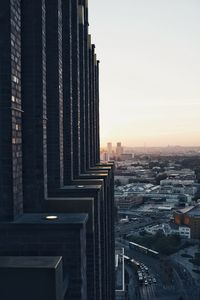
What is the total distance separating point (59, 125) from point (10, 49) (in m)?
5.67

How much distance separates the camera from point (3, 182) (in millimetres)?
11281

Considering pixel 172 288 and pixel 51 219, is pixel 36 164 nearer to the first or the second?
pixel 51 219

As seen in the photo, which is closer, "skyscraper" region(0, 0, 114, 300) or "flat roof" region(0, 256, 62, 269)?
"flat roof" region(0, 256, 62, 269)

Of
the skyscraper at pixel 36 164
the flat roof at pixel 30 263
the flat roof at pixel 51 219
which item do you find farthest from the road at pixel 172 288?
the flat roof at pixel 30 263

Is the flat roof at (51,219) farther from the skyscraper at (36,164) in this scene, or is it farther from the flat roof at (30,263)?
the flat roof at (30,263)

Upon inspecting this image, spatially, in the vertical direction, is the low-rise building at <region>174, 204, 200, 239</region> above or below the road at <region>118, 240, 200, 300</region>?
above

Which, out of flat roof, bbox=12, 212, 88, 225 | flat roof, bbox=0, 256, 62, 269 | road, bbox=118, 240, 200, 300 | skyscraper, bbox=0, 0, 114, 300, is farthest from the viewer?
road, bbox=118, 240, 200, 300

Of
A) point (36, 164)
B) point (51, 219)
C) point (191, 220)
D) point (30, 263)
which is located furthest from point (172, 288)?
point (30, 263)

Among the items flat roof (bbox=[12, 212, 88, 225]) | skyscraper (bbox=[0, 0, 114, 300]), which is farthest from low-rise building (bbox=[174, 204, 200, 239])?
flat roof (bbox=[12, 212, 88, 225])

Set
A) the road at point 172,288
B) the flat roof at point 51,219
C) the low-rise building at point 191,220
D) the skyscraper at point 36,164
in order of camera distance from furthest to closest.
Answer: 1. the low-rise building at point 191,220
2. the road at point 172,288
3. the flat roof at point 51,219
4. the skyscraper at point 36,164

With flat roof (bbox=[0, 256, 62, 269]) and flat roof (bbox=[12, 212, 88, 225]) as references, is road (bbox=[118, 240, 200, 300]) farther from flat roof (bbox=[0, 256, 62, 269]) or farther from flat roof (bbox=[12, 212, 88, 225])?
flat roof (bbox=[0, 256, 62, 269])

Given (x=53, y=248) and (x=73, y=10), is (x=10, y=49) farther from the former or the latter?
(x=73, y=10)

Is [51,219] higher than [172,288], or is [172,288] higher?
[51,219]

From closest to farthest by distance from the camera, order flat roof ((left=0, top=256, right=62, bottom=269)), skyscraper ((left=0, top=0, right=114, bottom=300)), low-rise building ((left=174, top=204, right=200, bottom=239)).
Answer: flat roof ((left=0, top=256, right=62, bottom=269)) < skyscraper ((left=0, top=0, right=114, bottom=300)) < low-rise building ((left=174, top=204, right=200, bottom=239))
